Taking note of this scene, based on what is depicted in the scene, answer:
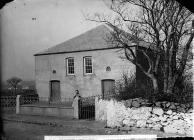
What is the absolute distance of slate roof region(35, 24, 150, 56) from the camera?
23487 mm

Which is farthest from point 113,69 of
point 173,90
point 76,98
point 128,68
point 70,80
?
point 173,90

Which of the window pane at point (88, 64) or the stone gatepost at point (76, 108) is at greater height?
the window pane at point (88, 64)

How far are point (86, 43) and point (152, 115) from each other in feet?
47.6

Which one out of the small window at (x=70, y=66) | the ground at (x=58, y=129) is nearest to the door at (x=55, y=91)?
the small window at (x=70, y=66)

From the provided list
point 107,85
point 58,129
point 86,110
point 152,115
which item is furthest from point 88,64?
point 152,115

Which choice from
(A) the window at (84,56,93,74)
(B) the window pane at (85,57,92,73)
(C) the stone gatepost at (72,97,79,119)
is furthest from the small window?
(C) the stone gatepost at (72,97,79,119)

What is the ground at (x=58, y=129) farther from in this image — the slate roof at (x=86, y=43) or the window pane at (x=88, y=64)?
the slate roof at (x=86, y=43)

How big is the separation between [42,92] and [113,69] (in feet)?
28.3

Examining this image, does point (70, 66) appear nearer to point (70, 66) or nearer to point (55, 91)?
point (70, 66)

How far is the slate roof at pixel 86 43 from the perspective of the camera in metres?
23.5

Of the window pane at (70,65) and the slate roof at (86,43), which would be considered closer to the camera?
the slate roof at (86,43)

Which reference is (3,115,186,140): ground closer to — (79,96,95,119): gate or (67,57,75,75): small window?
(79,96,95,119): gate

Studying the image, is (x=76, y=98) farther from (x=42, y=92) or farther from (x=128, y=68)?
(x=42, y=92)

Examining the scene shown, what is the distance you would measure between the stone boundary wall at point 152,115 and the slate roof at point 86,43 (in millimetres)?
11434
